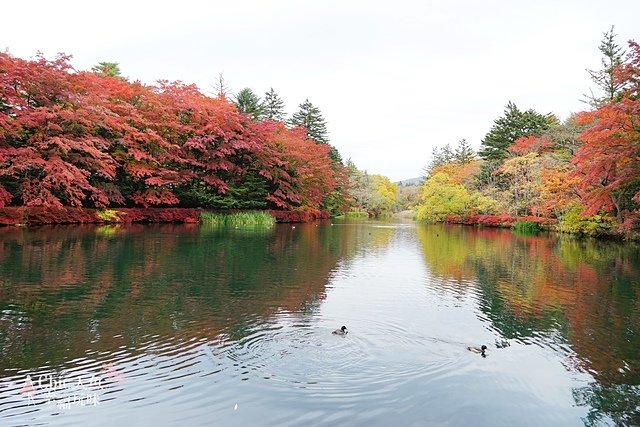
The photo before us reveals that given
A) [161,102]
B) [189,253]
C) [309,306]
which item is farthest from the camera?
[161,102]

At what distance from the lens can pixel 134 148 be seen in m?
28.1

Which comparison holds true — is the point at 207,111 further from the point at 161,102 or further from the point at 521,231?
the point at 521,231

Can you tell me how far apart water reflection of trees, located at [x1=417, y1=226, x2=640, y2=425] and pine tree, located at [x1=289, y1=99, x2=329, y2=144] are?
37772 millimetres

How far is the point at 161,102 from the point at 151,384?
28.5 m

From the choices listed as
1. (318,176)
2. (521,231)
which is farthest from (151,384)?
(318,176)

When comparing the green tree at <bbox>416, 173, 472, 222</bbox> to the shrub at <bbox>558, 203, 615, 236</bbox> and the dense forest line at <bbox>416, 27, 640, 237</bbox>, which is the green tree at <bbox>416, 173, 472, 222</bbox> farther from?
the shrub at <bbox>558, 203, 615, 236</bbox>

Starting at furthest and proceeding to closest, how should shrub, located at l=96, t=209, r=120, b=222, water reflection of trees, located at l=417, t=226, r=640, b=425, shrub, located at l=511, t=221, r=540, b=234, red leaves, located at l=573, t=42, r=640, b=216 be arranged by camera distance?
shrub, located at l=511, t=221, r=540, b=234 < shrub, located at l=96, t=209, r=120, b=222 < red leaves, located at l=573, t=42, r=640, b=216 < water reflection of trees, located at l=417, t=226, r=640, b=425

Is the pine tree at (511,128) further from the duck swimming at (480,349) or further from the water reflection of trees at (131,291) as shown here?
the duck swimming at (480,349)

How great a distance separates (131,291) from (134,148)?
21552mm

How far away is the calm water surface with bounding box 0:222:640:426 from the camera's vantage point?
4332mm

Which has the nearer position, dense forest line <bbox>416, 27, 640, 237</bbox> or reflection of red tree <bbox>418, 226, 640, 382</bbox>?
reflection of red tree <bbox>418, 226, 640, 382</bbox>

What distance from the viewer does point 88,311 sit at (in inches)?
284

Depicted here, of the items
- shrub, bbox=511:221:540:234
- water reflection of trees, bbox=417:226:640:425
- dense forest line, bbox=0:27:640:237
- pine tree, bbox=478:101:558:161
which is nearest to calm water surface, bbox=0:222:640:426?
water reflection of trees, bbox=417:226:640:425

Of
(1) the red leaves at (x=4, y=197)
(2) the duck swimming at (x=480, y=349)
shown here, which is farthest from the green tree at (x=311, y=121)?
(2) the duck swimming at (x=480, y=349)
